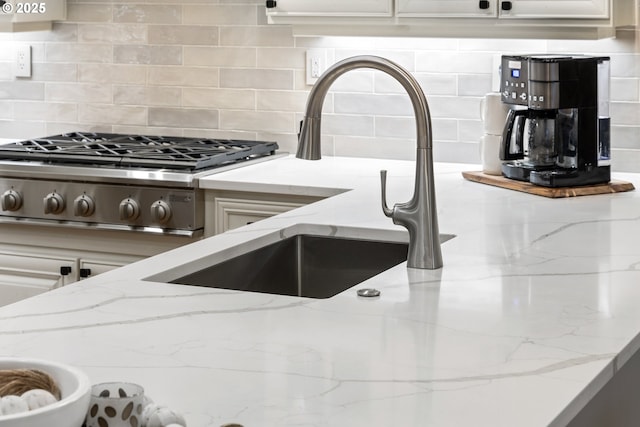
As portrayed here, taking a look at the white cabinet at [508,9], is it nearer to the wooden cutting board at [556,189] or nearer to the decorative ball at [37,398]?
the wooden cutting board at [556,189]

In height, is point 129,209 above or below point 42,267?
above

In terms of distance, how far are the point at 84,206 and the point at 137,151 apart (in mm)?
355

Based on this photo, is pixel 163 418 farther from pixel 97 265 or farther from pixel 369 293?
pixel 97 265

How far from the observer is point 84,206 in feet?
12.0

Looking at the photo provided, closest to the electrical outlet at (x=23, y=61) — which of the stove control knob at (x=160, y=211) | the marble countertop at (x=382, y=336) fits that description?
the stove control knob at (x=160, y=211)

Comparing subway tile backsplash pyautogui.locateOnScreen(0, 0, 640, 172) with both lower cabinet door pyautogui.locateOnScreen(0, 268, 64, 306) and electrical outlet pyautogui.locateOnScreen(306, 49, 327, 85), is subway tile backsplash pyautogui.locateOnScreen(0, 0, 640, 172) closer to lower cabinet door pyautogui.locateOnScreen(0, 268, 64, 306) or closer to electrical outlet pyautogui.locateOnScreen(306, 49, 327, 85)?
electrical outlet pyautogui.locateOnScreen(306, 49, 327, 85)

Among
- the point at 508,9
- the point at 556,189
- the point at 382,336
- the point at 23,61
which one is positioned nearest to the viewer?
the point at 382,336

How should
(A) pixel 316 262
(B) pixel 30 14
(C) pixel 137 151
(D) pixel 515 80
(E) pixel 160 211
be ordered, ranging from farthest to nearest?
(B) pixel 30 14 → (C) pixel 137 151 → (E) pixel 160 211 → (D) pixel 515 80 → (A) pixel 316 262

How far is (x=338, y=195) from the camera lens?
3271mm

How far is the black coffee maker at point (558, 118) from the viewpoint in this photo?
10.5 feet

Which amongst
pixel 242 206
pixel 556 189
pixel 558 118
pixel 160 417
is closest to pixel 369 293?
pixel 160 417

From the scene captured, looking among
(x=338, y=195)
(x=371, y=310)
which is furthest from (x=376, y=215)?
(x=371, y=310)

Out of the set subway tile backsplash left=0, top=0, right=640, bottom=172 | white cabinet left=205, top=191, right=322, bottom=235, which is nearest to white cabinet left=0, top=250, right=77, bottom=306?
white cabinet left=205, top=191, right=322, bottom=235

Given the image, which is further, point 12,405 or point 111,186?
point 111,186
